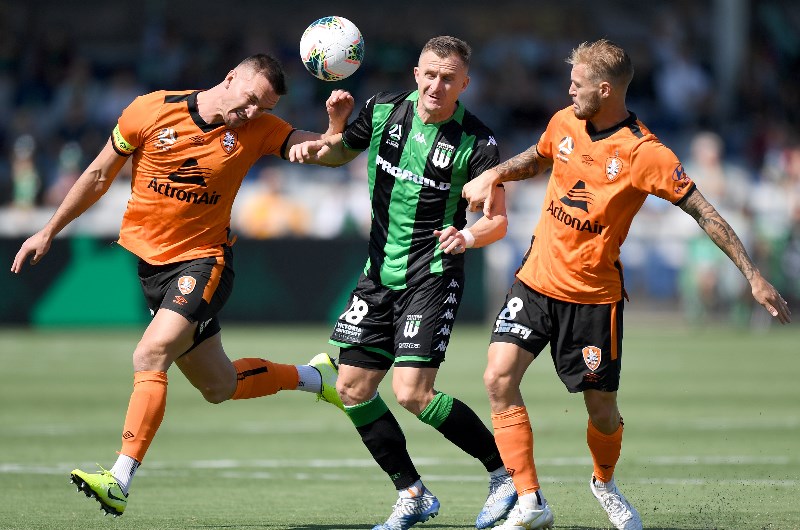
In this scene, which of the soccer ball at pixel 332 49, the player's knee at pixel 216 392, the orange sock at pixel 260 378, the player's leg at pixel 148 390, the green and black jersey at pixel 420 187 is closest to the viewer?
the player's leg at pixel 148 390

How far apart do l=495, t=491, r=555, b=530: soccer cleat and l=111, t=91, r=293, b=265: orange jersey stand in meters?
2.39

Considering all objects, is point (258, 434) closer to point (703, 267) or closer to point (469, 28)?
point (703, 267)

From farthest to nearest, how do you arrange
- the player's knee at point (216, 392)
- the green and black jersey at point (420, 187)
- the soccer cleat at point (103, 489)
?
the player's knee at point (216, 392) → the green and black jersey at point (420, 187) → the soccer cleat at point (103, 489)

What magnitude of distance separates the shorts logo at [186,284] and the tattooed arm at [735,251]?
2.81 m

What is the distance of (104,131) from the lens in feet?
78.9

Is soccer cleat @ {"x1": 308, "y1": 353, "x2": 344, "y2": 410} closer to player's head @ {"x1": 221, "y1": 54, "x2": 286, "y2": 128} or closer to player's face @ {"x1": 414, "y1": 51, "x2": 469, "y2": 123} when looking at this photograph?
player's head @ {"x1": 221, "y1": 54, "x2": 286, "y2": 128}

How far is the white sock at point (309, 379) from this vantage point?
9.21 metres

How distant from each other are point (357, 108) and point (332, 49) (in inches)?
656

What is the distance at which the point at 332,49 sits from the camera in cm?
800

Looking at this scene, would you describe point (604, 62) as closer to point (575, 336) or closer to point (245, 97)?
point (575, 336)

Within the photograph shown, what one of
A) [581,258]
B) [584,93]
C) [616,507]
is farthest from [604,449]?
[584,93]

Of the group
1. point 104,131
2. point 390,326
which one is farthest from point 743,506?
point 104,131

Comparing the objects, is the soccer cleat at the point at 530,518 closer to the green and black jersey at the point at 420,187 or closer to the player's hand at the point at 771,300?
the green and black jersey at the point at 420,187

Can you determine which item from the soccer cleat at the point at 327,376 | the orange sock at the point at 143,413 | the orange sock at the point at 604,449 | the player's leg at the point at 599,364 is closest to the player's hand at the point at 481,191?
the player's leg at the point at 599,364
